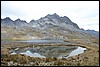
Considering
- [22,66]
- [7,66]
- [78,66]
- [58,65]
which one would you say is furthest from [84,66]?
[7,66]

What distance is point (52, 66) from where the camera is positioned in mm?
30875

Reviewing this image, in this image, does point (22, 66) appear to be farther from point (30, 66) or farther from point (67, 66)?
point (67, 66)

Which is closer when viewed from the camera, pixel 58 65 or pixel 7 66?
pixel 7 66

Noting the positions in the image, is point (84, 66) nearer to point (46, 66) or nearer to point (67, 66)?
point (67, 66)

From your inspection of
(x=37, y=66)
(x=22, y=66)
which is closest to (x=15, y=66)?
(x=22, y=66)

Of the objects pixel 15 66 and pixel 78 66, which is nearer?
pixel 15 66

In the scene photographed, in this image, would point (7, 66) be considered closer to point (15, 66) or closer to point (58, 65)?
point (15, 66)

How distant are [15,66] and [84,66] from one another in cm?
1077

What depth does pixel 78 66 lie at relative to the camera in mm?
31797

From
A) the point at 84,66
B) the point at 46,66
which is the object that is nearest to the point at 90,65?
the point at 84,66

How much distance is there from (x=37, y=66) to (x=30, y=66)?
114 cm

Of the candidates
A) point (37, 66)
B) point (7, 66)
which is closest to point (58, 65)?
point (37, 66)

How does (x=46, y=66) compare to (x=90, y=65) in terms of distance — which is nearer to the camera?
(x=46, y=66)

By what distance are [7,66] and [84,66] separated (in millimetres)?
12013
